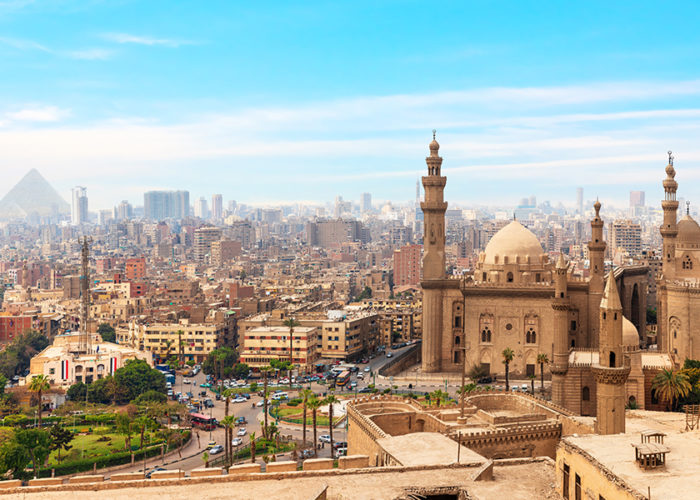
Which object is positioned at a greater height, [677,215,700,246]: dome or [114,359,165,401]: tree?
[677,215,700,246]: dome

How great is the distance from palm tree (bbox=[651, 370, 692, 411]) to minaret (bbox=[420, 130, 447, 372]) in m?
18.4

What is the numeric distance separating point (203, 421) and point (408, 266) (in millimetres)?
97314

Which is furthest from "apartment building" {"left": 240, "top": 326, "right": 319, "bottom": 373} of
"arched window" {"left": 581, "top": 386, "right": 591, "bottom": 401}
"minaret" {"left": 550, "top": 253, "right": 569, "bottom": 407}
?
"arched window" {"left": 581, "top": 386, "right": 591, "bottom": 401}

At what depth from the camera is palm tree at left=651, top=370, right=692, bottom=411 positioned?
41.1 meters

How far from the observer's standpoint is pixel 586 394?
42.7 m

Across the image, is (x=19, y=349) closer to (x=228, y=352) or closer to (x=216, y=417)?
(x=228, y=352)

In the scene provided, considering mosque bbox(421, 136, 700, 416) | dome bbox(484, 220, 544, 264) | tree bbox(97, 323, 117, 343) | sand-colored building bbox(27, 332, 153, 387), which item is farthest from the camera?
tree bbox(97, 323, 117, 343)

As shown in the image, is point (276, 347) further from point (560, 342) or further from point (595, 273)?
point (560, 342)

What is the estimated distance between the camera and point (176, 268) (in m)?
189

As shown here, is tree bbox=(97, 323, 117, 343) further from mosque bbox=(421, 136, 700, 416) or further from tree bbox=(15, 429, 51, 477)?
tree bbox=(15, 429, 51, 477)

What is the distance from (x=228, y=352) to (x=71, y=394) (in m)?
14.2

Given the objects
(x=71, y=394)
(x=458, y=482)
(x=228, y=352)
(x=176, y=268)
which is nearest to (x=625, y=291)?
Answer: (x=228, y=352)

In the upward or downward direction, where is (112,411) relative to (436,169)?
downward

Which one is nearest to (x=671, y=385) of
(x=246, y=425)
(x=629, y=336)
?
(x=629, y=336)
